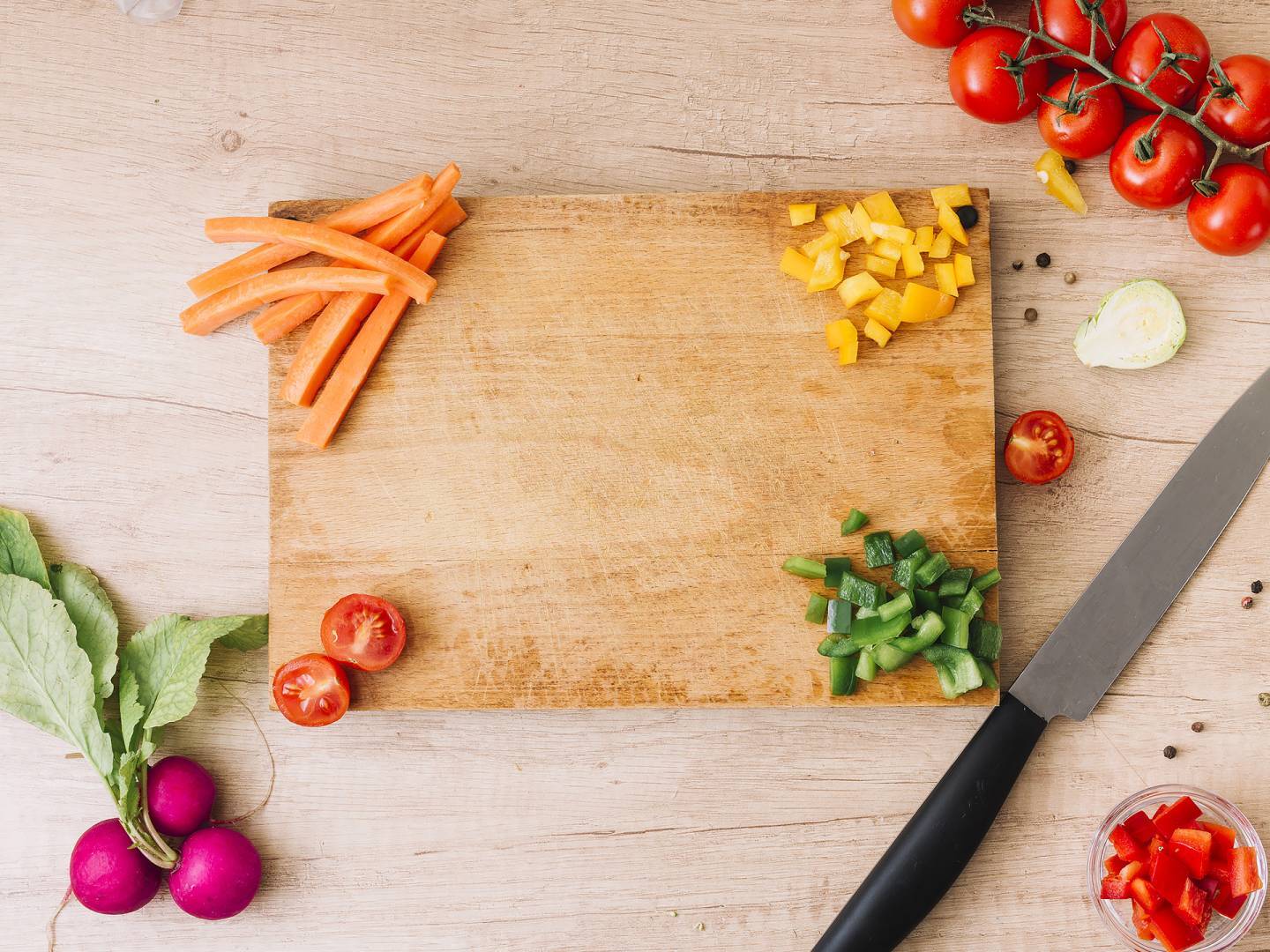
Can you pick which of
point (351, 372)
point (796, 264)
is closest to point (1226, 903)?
point (796, 264)

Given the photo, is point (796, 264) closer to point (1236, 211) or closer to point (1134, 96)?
point (1134, 96)

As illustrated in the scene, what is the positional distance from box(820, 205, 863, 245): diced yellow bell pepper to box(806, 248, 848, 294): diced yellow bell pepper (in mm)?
36

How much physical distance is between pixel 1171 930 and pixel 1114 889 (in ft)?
0.38

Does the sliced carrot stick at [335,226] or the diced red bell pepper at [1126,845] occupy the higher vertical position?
the sliced carrot stick at [335,226]

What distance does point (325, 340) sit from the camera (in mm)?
1947

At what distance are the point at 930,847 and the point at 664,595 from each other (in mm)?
732

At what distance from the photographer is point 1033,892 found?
6.61ft

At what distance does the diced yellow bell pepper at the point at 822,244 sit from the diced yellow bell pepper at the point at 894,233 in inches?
3.1

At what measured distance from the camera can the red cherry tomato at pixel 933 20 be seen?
192 cm

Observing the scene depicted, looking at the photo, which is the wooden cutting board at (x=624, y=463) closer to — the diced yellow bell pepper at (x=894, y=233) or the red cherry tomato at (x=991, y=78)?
the diced yellow bell pepper at (x=894, y=233)

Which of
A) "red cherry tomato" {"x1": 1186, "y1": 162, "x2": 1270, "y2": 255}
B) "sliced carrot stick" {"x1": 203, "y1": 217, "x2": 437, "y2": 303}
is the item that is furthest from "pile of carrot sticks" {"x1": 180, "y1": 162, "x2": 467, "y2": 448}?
"red cherry tomato" {"x1": 1186, "y1": 162, "x2": 1270, "y2": 255}

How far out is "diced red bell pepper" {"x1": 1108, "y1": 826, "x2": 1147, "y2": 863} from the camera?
6.08 ft

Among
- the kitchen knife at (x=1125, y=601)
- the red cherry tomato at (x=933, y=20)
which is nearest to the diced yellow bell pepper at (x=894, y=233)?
the red cherry tomato at (x=933, y=20)

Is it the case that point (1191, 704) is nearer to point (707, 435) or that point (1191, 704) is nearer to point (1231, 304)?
point (1231, 304)
